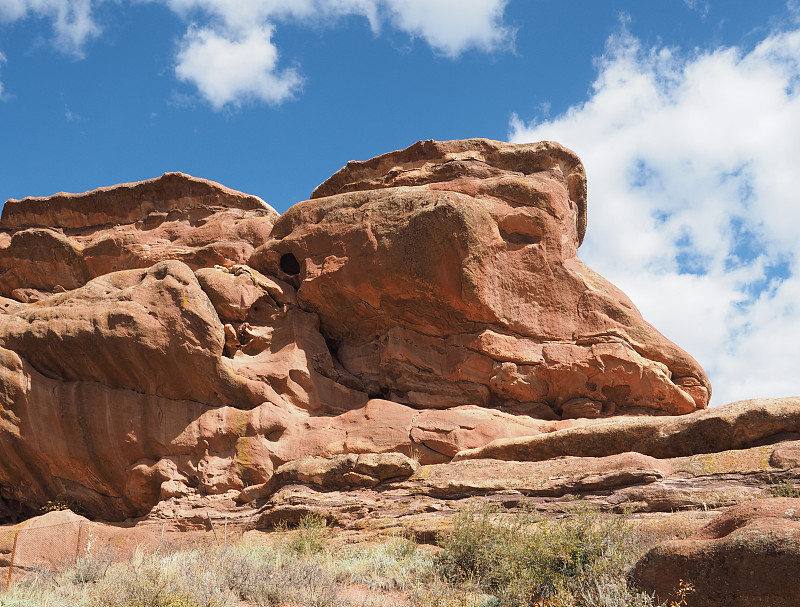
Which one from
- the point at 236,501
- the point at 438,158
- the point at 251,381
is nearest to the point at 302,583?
the point at 236,501

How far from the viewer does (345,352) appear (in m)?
20.9

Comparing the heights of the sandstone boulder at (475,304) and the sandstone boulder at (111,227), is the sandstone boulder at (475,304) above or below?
below

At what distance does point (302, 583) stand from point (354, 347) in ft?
36.9

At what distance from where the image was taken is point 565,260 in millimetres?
20906

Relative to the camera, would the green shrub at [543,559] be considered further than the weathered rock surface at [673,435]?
No

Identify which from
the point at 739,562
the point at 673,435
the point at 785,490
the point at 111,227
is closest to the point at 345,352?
the point at 673,435

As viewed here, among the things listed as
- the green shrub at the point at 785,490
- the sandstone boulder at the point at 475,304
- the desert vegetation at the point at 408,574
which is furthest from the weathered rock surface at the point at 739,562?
the sandstone boulder at the point at 475,304

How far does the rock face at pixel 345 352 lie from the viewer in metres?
17.8

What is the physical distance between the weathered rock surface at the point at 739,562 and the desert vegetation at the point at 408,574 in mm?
361

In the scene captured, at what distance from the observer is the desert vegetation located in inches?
348

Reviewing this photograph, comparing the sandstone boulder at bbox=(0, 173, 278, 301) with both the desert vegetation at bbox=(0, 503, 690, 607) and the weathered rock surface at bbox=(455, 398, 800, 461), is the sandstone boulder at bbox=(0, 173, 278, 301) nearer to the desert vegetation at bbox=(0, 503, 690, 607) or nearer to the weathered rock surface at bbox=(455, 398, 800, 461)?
the weathered rock surface at bbox=(455, 398, 800, 461)

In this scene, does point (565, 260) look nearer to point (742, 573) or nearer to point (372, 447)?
point (372, 447)

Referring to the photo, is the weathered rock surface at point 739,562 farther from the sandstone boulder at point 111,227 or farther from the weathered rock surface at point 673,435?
the sandstone boulder at point 111,227

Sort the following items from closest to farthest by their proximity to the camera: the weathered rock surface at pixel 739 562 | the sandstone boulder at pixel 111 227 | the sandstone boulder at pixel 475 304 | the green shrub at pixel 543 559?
the weathered rock surface at pixel 739 562
the green shrub at pixel 543 559
the sandstone boulder at pixel 475 304
the sandstone boulder at pixel 111 227
